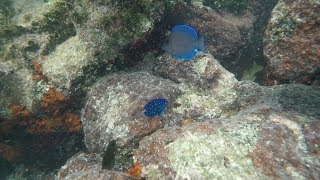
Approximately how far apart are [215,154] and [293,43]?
246 cm

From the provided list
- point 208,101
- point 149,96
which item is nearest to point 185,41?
point 149,96

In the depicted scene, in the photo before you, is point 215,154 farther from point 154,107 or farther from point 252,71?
point 252,71

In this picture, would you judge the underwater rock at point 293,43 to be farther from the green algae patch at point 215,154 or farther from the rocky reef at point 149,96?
the green algae patch at point 215,154

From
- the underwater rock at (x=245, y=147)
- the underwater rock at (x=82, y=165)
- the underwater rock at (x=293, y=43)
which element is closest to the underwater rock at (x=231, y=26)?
the underwater rock at (x=293, y=43)

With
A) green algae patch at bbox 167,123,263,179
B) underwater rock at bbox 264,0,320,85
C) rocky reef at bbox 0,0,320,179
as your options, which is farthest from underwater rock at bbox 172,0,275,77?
green algae patch at bbox 167,123,263,179

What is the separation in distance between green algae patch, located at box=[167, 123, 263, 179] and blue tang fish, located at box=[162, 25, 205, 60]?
50.6 inches

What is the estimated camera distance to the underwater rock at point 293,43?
14.0ft

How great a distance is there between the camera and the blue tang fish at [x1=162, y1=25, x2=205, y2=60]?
401 centimetres

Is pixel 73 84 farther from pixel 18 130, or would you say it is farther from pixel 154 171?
pixel 154 171

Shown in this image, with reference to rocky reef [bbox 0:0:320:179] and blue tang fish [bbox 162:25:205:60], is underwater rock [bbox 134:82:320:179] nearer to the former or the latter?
rocky reef [bbox 0:0:320:179]

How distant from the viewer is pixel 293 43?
4.42 m

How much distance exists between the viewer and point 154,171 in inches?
128

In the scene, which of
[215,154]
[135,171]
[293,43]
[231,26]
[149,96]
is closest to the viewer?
[215,154]

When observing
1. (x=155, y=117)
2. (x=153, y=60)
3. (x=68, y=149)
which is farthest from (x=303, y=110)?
(x=68, y=149)
